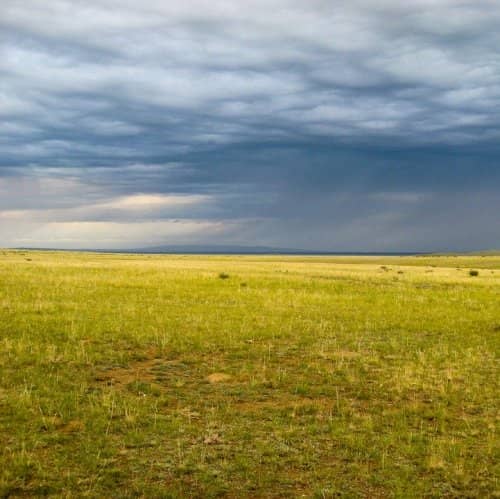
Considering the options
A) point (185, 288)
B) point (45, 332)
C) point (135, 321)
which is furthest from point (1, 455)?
point (185, 288)

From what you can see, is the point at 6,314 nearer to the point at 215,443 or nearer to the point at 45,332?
the point at 45,332

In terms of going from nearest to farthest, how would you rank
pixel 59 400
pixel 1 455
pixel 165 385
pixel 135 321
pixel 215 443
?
1. pixel 1 455
2. pixel 215 443
3. pixel 59 400
4. pixel 165 385
5. pixel 135 321

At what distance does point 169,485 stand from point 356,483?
288cm

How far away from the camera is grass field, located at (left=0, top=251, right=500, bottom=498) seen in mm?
8734

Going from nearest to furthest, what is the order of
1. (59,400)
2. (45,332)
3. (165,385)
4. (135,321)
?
(59,400) < (165,385) < (45,332) < (135,321)

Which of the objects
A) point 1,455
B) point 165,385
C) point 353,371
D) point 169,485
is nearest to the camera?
point 169,485

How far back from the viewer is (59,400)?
12.2m

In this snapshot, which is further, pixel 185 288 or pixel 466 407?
pixel 185 288

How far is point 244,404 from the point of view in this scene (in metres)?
12.5

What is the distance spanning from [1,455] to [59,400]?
2987 mm

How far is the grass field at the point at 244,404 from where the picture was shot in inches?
344

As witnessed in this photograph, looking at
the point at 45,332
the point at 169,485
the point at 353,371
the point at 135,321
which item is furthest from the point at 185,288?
the point at 169,485

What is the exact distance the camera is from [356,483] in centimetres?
862

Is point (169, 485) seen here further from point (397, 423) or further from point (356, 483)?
point (397, 423)
